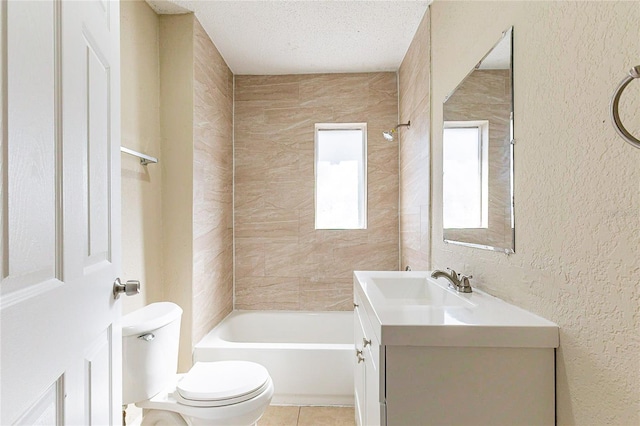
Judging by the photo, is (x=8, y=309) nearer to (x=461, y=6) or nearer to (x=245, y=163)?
(x=461, y=6)

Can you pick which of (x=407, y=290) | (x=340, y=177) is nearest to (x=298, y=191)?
(x=340, y=177)

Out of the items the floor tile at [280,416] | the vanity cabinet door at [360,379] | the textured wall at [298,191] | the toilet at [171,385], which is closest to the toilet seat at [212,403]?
the toilet at [171,385]

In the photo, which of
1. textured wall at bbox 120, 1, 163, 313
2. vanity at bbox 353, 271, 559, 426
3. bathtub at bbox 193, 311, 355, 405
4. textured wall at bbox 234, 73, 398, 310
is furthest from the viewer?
textured wall at bbox 234, 73, 398, 310

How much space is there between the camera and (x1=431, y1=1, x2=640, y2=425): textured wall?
0.69 metres

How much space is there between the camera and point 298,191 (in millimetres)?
2855

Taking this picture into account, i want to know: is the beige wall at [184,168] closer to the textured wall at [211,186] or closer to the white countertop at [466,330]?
the textured wall at [211,186]

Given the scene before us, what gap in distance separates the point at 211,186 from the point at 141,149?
0.57 metres

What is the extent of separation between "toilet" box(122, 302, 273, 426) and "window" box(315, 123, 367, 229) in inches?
63.1

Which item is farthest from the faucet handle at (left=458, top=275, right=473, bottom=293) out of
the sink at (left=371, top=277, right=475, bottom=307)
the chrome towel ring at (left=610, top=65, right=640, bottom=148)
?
the chrome towel ring at (left=610, top=65, right=640, bottom=148)

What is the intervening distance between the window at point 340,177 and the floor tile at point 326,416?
4.67ft

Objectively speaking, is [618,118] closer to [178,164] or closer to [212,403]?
[212,403]

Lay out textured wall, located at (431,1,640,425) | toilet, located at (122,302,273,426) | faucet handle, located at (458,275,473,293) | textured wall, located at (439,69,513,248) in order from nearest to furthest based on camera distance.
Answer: textured wall, located at (431,1,640,425), textured wall, located at (439,69,513,248), faucet handle, located at (458,275,473,293), toilet, located at (122,302,273,426)

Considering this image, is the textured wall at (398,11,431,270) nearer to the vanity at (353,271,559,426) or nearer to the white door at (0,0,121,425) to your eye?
the vanity at (353,271,559,426)

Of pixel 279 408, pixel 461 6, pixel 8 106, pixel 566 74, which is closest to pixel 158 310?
pixel 279 408
